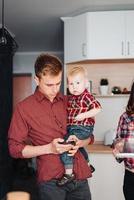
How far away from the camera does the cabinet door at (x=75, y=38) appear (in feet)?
11.6

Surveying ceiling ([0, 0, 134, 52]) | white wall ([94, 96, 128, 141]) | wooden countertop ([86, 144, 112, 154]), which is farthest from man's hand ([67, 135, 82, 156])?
white wall ([94, 96, 128, 141])

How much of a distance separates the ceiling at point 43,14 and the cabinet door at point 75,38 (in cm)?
11

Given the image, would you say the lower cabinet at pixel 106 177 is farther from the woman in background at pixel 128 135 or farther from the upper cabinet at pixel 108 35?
the woman in background at pixel 128 135

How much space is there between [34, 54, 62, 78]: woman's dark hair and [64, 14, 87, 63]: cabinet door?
2.22m

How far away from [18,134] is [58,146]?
0.60 ft

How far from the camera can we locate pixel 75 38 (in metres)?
3.63

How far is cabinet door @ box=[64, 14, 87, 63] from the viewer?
3.54 meters

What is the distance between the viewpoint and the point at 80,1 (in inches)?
129

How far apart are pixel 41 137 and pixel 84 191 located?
32 centimetres

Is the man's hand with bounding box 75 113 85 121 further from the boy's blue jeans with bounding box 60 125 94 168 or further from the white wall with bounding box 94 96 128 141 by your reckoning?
the white wall with bounding box 94 96 128 141

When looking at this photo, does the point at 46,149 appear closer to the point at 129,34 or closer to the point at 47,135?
the point at 47,135

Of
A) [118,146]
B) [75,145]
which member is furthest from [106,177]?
[75,145]

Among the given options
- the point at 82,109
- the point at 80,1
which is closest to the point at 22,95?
the point at 80,1

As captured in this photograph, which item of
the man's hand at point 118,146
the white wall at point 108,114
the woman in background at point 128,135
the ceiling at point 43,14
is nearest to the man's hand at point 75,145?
the man's hand at point 118,146
